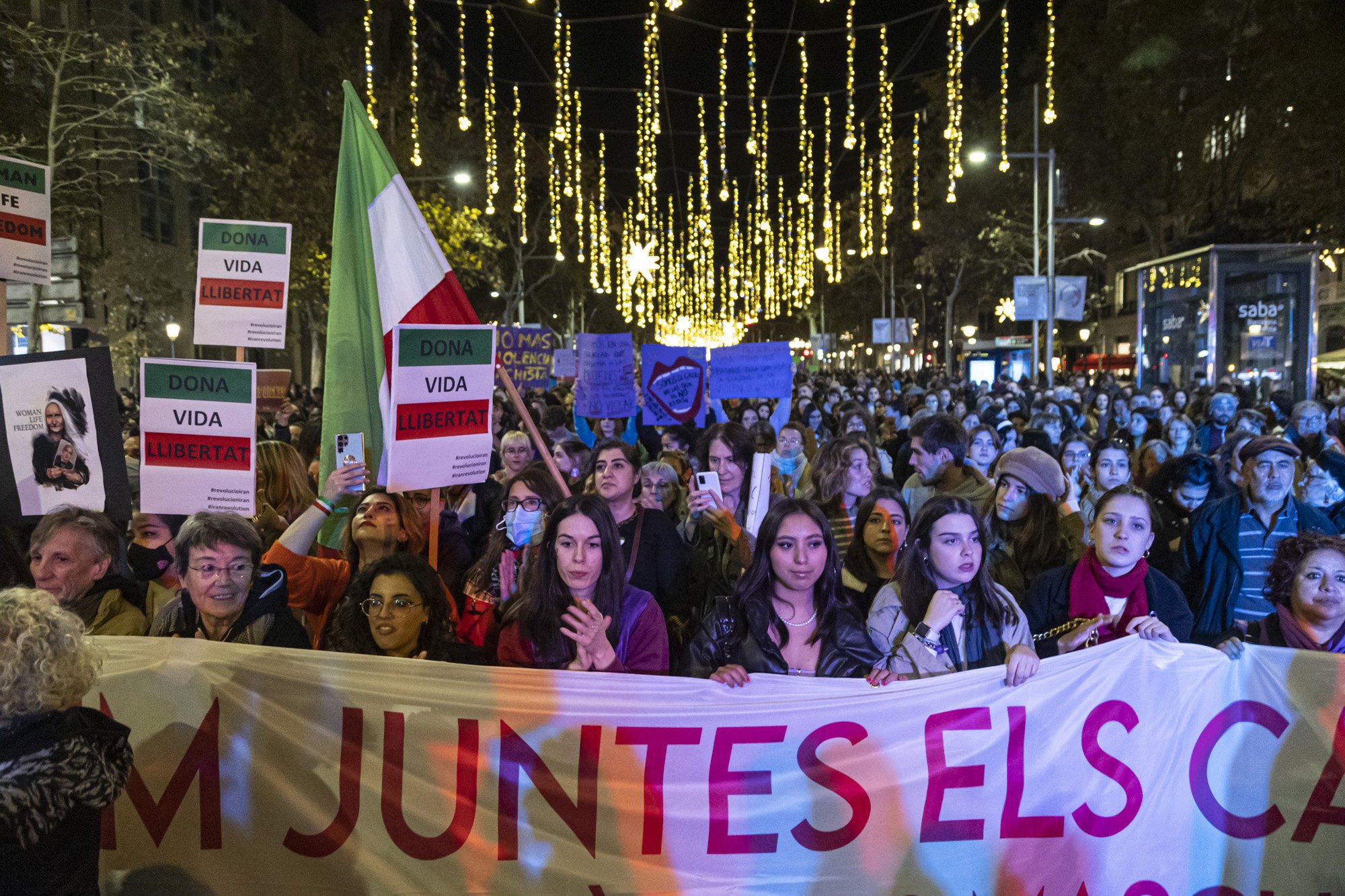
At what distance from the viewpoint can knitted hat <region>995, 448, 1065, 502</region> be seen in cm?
612

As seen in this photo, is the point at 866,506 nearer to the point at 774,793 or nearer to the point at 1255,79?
the point at 774,793

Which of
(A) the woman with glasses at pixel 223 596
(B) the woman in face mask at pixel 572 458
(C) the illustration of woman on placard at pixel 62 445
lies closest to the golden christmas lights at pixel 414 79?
(B) the woman in face mask at pixel 572 458

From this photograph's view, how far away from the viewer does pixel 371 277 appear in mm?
5883

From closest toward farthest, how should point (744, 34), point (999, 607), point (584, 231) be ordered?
point (999, 607) < point (744, 34) < point (584, 231)

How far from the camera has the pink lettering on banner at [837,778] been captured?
4043 mm

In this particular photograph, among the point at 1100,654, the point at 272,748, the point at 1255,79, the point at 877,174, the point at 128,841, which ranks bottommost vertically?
the point at 128,841

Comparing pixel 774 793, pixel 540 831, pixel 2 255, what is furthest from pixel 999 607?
pixel 2 255

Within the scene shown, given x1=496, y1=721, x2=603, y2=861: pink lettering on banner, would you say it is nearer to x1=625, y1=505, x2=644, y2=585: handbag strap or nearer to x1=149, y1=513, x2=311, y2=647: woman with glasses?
x1=149, y1=513, x2=311, y2=647: woman with glasses

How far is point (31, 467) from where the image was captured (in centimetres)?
545

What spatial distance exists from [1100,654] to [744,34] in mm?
22246

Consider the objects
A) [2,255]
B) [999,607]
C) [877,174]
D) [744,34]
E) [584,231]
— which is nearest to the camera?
[999,607]

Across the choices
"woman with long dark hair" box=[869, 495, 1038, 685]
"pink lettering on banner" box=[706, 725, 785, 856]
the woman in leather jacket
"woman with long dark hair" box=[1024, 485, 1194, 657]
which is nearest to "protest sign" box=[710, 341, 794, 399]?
"woman with long dark hair" box=[1024, 485, 1194, 657]

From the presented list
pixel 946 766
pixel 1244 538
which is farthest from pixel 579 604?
pixel 1244 538

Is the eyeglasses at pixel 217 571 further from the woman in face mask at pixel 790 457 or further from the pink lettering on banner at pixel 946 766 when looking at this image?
the woman in face mask at pixel 790 457
